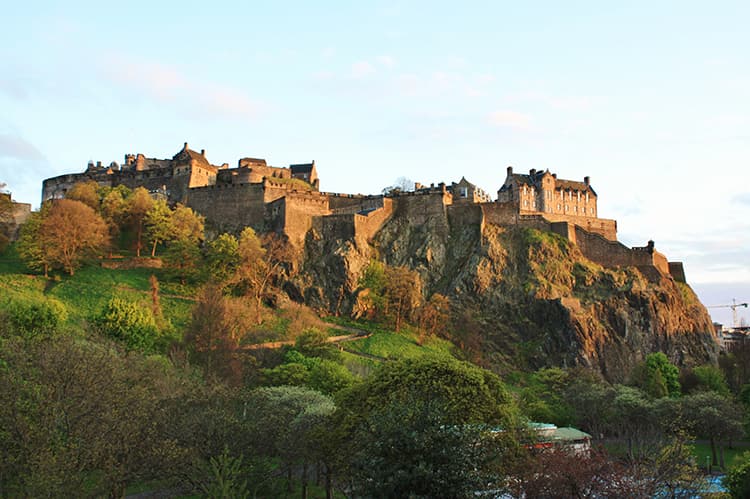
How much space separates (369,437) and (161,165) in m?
84.1

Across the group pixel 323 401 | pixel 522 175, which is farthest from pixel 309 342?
pixel 522 175

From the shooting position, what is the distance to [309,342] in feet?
175

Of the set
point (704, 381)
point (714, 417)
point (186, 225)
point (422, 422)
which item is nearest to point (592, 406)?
point (714, 417)

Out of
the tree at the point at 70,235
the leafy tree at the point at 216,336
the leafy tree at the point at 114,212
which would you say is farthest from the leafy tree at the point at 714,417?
the leafy tree at the point at 114,212

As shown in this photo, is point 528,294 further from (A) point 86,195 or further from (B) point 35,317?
(A) point 86,195

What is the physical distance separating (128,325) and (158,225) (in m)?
22.7

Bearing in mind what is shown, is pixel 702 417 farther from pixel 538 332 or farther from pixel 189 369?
pixel 189 369

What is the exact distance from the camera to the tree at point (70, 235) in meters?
64.4

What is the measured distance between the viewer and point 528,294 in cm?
7069

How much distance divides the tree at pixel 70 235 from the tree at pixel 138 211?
5.16 m

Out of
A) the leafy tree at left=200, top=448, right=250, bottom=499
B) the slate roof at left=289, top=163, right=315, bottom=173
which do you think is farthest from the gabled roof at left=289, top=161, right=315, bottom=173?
the leafy tree at left=200, top=448, right=250, bottom=499

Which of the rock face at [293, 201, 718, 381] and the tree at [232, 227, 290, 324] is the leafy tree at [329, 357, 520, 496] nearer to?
the tree at [232, 227, 290, 324]

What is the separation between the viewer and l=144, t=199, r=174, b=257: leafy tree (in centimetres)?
7169

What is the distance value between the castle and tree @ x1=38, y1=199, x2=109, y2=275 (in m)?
14.5
